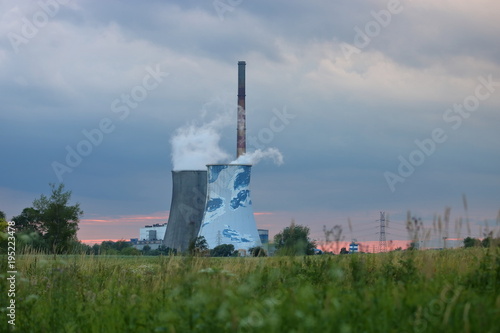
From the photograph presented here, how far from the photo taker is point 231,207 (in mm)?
26141

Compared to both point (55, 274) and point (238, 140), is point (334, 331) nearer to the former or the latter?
point (55, 274)

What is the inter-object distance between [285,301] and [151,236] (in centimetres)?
4484

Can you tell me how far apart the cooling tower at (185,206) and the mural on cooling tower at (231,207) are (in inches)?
153

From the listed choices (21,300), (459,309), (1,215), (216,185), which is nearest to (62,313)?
(21,300)

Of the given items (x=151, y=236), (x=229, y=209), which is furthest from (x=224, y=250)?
(x=151, y=236)

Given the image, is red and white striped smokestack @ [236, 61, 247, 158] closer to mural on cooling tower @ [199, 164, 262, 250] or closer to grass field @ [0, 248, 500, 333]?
mural on cooling tower @ [199, 164, 262, 250]

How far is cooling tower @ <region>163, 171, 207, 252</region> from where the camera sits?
30.5 m

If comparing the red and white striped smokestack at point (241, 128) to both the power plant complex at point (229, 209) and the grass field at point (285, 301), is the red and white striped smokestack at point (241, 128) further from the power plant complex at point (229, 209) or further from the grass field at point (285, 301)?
the grass field at point (285, 301)

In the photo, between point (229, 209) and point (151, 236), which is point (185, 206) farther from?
point (151, 236)

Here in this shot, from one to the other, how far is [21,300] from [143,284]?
1.61 m

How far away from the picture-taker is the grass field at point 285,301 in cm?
311

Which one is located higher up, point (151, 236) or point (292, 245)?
point (151, 236)

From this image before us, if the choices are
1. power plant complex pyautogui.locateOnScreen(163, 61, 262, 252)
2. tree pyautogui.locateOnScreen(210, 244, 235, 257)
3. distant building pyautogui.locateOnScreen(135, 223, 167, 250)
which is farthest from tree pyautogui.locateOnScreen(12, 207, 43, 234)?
distant building pyautogui.locateOnScreen(135, 223, 167, 250)

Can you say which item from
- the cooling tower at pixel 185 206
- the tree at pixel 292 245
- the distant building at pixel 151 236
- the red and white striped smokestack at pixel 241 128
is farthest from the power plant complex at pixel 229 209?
the tree at pixel 292 245
